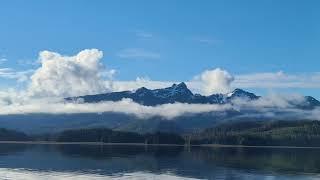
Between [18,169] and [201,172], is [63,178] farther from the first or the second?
[201,172]

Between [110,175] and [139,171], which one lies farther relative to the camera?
[139,171]

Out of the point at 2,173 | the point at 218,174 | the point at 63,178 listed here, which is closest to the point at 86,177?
the point at 63,178

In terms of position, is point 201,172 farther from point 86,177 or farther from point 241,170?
point 86,177

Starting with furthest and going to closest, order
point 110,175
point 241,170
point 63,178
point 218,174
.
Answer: point 241,170 < point 218,174 < point 110,175 < point 63,178

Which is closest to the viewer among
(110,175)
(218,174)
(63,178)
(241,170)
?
(63,178)

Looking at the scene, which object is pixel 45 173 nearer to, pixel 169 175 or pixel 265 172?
pixel 169 175

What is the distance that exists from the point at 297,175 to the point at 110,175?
31.7 m

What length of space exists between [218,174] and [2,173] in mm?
34847

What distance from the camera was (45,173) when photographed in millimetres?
106562

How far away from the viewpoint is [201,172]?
116000 millimetres

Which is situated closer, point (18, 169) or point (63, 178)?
point (63, 178)

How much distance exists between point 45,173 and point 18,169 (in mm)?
9435

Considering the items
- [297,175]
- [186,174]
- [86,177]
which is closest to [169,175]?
[186,174]

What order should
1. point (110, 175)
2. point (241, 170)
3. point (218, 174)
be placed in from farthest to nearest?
1. point (241, 170)
2. point (218, 174)
3. point (110, 175)
